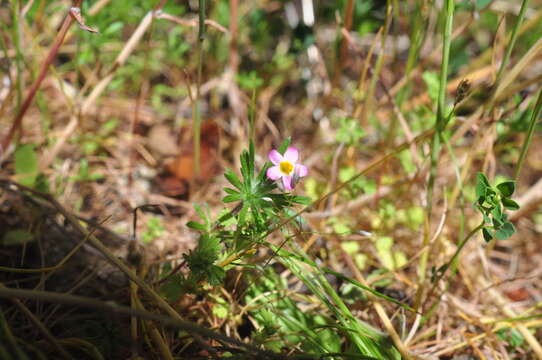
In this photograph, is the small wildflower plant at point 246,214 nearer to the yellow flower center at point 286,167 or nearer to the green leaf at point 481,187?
the yellow flower center at point 286,167

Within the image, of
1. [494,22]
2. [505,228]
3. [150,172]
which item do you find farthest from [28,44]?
[494,22]

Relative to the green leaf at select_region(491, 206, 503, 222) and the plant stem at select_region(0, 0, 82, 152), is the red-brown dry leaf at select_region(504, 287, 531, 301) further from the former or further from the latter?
the plant stem at select_region(0, 0, 82, 152)

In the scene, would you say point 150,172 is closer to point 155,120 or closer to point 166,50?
point 155,120

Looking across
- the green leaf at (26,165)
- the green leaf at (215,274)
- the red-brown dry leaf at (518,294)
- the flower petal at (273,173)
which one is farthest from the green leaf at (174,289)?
the red-brown dry leaf at (518,294)

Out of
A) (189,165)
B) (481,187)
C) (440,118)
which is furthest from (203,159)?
(481,187)

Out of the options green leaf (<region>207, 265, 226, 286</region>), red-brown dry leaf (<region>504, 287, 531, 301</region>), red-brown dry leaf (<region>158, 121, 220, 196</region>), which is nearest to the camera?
green leaf (<region>207, 265, 226, 286</region>)

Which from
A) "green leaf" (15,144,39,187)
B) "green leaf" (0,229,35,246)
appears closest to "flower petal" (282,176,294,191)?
"green leaf" (0,229,35,246)
